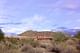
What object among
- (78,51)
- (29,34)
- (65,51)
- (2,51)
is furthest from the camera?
(29,34)

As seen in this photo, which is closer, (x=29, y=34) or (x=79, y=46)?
(x=79, y=46)

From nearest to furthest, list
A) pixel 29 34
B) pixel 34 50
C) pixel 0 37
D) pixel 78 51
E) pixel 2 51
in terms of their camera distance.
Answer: pixel 2 51 < pixel 34 50 < pixel 78 51 < pixel 0 37 < pixel 29 34

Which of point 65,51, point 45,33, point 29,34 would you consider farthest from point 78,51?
point 45,33

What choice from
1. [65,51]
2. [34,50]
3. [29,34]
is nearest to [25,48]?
[34,50]

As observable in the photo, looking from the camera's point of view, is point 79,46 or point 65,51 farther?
point 79,46

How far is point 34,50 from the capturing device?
26.0m

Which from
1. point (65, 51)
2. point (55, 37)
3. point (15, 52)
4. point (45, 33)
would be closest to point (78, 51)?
point (65, 51)

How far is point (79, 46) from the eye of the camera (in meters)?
35.2

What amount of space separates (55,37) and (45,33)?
915 inches

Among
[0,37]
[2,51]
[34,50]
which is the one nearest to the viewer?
[2,51]

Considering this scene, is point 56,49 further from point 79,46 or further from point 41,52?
point 79,46

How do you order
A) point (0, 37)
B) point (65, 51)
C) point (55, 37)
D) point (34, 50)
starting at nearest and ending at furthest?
point (34, 50) < point (65, 51) < point (0, 37) < point (55, 37)

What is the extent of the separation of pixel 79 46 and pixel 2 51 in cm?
1526

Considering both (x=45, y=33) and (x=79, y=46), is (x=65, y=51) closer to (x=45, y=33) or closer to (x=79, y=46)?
(x=79, y=46)
